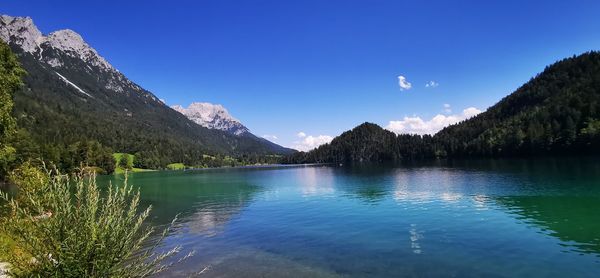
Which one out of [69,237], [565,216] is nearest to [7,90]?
[69,237]

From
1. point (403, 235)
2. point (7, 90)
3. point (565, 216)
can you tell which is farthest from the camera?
point (565, 216)

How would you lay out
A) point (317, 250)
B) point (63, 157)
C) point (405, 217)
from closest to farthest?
point (317, 250) → point (405, 217) → point (63, 157)

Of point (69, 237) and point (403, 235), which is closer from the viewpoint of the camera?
A: point (69, 237)

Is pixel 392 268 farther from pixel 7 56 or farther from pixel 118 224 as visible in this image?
pixel 7 56

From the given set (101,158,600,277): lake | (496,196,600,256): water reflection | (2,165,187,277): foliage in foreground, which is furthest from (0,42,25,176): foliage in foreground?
(496,196,600,256): water reflection

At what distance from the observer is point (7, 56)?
38500 millimetres

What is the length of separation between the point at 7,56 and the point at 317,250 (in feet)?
120

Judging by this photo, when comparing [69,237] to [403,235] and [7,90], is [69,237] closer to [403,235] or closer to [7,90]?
[7,90]

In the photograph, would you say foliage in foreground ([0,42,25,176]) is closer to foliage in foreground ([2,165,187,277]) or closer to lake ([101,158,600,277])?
lake ([101,158,600,277])

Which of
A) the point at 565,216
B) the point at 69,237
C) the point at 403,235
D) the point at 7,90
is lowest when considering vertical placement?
the point at 403,235

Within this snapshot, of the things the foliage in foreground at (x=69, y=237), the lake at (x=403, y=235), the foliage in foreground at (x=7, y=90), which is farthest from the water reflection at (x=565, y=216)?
the foliage in foreground at (x=7, y=90)

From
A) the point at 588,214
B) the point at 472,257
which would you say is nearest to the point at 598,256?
the point at 472,257

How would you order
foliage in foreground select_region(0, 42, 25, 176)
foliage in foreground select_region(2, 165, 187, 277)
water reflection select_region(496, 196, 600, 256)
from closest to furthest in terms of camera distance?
foliage in foreground select_region(2, 165, 187, 277) < foliage in foreground select_region(0, 42, 25, 176) < water reflection select_region(496, 196, 600, 256)

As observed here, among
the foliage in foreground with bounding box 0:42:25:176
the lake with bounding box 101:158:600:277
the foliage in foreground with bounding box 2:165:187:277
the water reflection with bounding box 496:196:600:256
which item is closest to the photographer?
the foliage in foreground with bounding box 2:165:187:277
